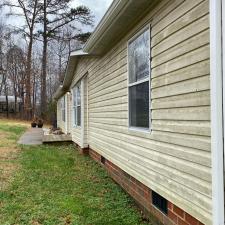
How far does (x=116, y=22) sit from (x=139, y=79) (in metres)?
1.04

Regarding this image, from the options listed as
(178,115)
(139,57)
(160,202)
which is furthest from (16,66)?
(178,115)

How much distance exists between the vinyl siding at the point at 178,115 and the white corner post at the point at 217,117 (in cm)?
19

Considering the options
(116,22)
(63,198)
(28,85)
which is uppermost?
(28,85)

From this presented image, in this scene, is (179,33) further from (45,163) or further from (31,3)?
(31,3)

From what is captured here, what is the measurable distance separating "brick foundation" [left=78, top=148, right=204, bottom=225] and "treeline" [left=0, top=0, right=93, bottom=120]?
24.4 metres

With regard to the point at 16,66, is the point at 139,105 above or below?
below

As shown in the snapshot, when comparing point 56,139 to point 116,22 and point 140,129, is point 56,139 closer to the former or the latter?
point 116,22

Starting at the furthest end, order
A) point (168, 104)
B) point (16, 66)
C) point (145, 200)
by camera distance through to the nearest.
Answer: point (16, 66), point (145, 200), point (168, 104)

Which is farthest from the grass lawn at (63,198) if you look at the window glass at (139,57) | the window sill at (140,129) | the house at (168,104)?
the window glass at (139,57)

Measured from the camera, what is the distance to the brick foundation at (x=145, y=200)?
3.95 metres

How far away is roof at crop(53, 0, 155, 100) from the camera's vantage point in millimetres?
5043

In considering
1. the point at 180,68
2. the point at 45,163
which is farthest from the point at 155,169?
the point at 45,163

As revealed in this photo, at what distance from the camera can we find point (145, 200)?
5188 mm

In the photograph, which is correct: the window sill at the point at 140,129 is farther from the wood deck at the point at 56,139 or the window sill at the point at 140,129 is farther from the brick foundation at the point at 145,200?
the wood deck at the point at 56,139
